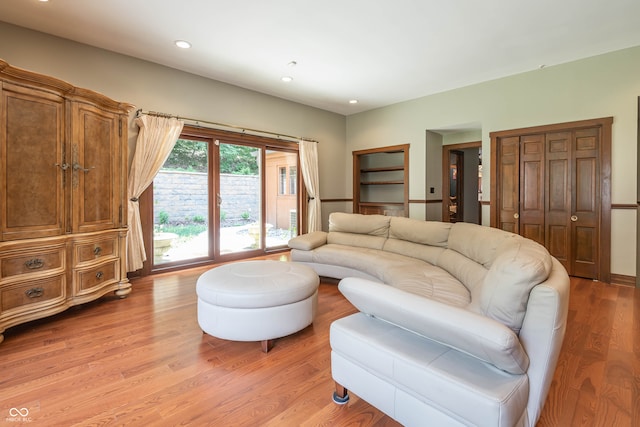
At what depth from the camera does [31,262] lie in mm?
2475

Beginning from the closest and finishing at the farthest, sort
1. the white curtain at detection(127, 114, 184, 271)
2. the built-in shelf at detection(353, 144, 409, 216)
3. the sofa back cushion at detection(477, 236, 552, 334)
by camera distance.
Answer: the sofa back cushion at detection(477, 236, 552, 334) → the white curtain at detection(127, 114, 184, 271) → the built-in shelf at detection(353, 144, 409, 216)

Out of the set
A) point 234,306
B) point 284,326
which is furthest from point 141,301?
point 284,326

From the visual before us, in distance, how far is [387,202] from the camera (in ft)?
20.5

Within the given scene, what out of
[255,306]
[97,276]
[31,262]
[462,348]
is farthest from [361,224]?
[31,262]

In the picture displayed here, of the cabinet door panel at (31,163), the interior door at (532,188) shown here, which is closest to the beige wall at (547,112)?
the interior door at (532,188)

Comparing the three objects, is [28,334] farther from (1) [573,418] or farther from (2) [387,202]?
(2) [387,202]

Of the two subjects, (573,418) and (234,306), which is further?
(234,306)

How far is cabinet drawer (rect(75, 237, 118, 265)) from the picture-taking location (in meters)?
2.81

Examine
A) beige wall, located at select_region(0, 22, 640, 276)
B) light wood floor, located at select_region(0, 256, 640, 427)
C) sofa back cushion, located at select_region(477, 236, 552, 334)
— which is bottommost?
light wood floor, located at select_region(0, 256, 640, 427)

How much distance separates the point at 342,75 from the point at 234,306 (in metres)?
3.72

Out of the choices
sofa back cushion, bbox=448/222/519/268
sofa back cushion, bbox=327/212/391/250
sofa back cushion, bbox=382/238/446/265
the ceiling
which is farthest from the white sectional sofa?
the ceiling

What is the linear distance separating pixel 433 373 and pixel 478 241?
1.57 meters

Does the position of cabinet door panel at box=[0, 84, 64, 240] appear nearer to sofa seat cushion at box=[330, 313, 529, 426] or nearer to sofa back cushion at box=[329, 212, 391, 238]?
sofa seat cushion at box=[330, 313, 529, 426]

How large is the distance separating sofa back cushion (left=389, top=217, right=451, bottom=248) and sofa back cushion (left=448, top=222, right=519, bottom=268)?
0.42 ft
